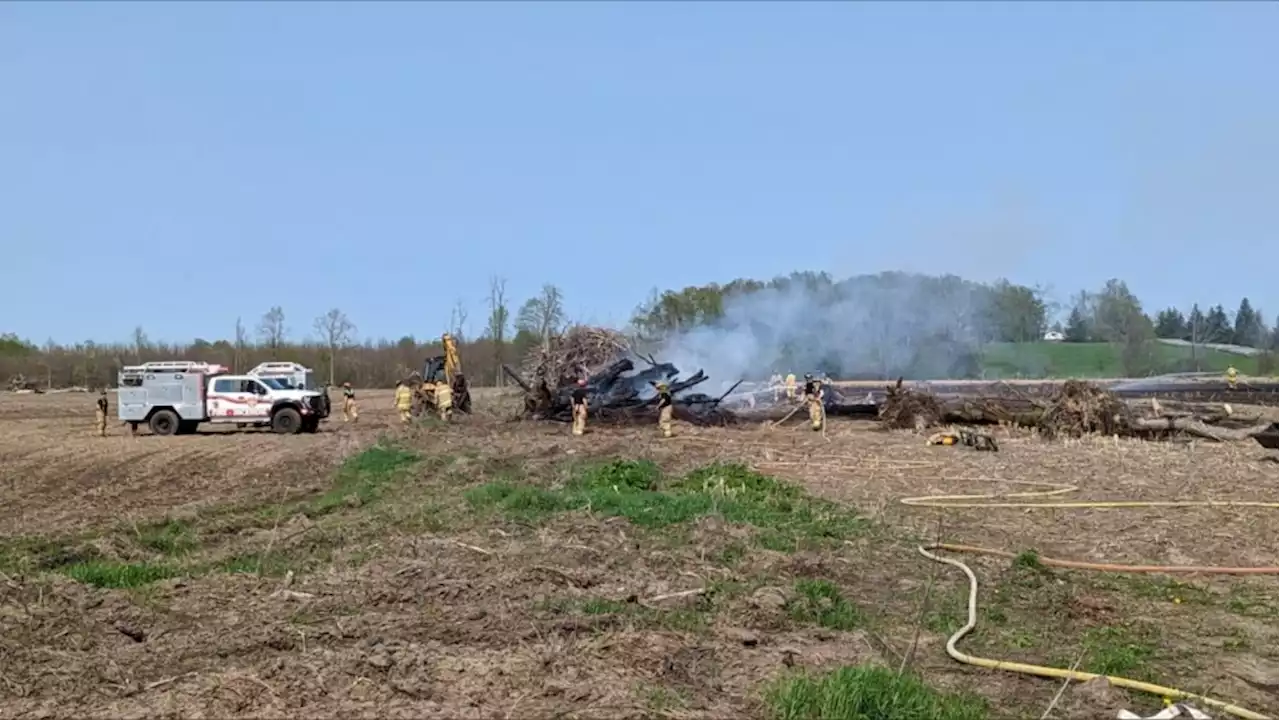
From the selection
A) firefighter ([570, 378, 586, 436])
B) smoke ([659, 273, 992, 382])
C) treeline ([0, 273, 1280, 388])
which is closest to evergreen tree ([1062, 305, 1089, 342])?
treeline ([0, 273, 1280, 388])

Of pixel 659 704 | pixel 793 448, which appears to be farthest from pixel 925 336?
pixel 659 704

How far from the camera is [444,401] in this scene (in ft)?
99.8

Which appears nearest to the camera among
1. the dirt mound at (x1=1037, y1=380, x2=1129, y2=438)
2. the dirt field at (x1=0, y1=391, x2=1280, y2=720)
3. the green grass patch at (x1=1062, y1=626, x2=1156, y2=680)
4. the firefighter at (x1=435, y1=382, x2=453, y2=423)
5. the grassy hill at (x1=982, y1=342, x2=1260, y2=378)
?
the dirt field at (x1=0, y1=391, x2=1280, y2=720)

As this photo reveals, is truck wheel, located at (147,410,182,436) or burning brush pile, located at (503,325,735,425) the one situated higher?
burning brush pile, located at (503,325,735,425)

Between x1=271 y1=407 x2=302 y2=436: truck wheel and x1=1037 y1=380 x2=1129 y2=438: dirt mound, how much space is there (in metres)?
18.7

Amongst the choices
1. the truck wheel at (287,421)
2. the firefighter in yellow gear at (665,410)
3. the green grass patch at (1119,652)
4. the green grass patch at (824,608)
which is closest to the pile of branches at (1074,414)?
the firefighter in yellow gear at (665,410)

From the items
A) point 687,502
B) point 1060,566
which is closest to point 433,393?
point 687,502

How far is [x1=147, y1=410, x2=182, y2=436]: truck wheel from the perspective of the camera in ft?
103

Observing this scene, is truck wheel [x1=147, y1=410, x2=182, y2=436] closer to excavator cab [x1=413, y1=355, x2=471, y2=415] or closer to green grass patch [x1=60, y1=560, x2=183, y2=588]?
excavator cab [x1=413, y1=355, x2=471, y2=415]

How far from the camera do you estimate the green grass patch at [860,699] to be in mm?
5348

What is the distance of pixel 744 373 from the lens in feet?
114

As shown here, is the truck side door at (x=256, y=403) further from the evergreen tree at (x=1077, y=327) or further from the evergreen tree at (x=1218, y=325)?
the evergreen tree at (x=1218, y=325)

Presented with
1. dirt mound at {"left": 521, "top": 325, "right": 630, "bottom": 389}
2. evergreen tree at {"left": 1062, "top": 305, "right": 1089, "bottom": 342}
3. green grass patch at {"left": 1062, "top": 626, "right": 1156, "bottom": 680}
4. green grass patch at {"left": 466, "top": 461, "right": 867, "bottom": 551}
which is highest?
evergreen tree at {"left": 1062, "top": 305, "right": 1089, "bottom": 342}

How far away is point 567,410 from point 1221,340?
193ft
